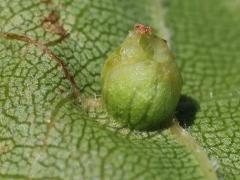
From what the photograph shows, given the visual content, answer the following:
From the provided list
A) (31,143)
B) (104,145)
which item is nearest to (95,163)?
(104,145)

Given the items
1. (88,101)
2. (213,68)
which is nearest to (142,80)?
(88,101)

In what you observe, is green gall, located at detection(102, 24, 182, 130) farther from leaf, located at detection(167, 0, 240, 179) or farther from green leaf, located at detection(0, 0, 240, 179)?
leaf, located at detection(167, 0, 240, 179)

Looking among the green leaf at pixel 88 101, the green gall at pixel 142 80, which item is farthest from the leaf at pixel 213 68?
the green gall at pixel 142 80

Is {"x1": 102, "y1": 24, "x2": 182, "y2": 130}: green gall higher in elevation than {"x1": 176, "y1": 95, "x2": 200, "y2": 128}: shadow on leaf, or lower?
higher

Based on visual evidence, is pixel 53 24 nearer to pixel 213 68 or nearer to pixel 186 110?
pixel 186 110

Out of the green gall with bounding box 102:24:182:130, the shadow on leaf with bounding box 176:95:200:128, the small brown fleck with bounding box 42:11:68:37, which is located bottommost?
the shadow on leaf with bounding box 176:95:200:128

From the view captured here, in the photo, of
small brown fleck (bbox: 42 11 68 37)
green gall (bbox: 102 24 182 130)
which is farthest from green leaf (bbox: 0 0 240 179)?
green gall (bbox: 102 24 182 130)
